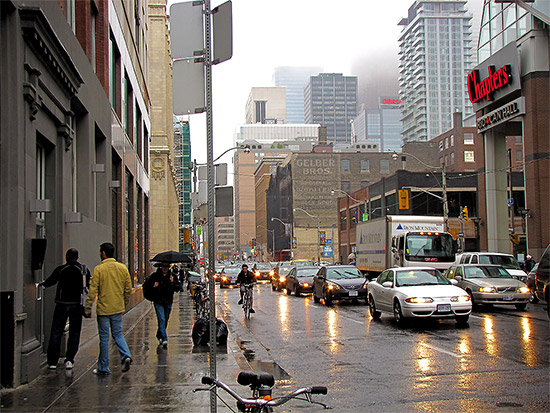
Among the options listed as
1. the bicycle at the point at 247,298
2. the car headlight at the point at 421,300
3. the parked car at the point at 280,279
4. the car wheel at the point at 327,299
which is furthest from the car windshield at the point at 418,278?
the parked car at the point at 280,279

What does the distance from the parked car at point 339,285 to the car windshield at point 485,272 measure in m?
4.72

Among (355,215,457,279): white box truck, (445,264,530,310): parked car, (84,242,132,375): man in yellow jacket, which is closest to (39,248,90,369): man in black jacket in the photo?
(84,242,132,375): man in yellow jacket

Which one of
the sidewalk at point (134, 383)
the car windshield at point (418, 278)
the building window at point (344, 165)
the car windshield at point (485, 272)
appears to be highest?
the building window at point (344, 165)

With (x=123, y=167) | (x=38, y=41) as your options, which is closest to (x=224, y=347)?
(x=38, y=41)

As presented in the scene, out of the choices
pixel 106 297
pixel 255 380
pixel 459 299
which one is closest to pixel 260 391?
pixel 255 380

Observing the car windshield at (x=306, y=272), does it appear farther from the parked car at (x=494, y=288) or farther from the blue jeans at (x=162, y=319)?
the blue jeans at (x=162, y=319)

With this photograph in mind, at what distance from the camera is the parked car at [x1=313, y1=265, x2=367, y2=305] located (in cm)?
2533

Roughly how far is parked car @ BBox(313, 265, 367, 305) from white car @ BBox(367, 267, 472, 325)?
22.5ft

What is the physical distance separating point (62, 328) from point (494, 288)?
15.2 metres

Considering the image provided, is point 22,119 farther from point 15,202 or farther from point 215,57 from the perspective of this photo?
point 215,57

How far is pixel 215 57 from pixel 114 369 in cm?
604

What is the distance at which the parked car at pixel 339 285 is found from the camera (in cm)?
2533

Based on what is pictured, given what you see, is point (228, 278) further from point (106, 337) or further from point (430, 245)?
point (106, 337)

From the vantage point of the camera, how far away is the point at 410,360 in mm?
11008
